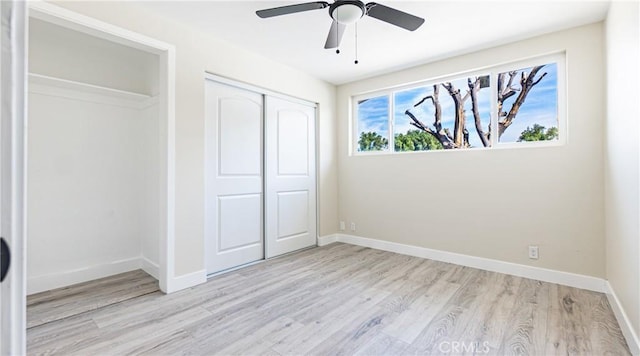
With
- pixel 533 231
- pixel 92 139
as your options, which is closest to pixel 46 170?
pixel 92 139

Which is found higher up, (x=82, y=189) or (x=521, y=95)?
(x=521, y=95)

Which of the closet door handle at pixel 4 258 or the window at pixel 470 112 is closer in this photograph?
the closet door handle at pixel 4 258

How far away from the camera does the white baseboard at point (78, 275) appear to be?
8.73 feet

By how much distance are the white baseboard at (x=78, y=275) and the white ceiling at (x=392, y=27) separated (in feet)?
8.26

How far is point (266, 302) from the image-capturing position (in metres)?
2.47

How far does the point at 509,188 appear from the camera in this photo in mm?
3119

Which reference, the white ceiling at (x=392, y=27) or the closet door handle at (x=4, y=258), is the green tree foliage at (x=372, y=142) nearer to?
the white ceiling at (x=392, y=27)

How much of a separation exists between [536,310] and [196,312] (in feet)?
8.50

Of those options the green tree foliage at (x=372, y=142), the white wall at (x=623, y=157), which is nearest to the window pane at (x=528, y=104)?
the white wall at (x=623, y=157)

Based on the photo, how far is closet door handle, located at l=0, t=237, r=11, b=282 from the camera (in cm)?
45

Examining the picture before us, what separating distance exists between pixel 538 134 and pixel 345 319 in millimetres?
2616

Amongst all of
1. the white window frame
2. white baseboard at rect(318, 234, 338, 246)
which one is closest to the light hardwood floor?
white baseboard at rect(318, 234, 338, 246)

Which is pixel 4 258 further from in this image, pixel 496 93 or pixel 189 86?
pixel 496 93

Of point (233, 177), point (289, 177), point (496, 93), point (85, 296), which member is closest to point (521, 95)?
point (496, 93)
